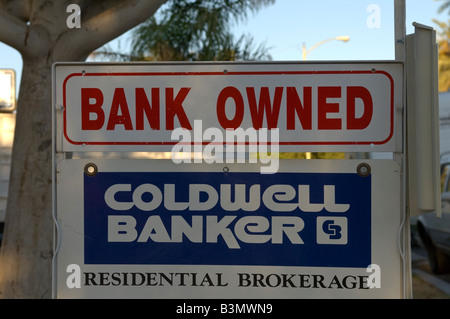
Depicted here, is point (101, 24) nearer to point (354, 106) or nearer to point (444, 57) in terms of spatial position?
point (354, 106)

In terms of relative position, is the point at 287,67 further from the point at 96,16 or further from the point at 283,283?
the point at 96,16

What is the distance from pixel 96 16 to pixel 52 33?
42cm

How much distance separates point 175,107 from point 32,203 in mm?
2963

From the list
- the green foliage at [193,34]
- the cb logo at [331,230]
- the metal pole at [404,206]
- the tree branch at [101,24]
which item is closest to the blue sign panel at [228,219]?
the cb logo at [331,230]

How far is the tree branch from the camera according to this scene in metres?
4.88

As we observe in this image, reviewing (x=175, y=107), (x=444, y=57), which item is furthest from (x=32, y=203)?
(x=444, y=57)

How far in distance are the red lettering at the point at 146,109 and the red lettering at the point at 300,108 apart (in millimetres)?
550

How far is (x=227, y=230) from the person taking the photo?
252 cm

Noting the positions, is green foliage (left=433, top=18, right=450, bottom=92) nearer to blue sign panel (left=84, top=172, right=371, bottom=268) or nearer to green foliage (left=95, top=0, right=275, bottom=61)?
green foliage (left=95, top=0, right=275, bottom=61)

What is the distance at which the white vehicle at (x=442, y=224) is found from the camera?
10.0 m

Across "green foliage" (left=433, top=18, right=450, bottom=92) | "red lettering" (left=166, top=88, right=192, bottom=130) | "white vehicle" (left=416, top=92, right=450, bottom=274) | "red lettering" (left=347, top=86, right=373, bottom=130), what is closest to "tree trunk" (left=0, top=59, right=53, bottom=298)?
"red lettering" (left=166, top=88, right=192, bottom=130)

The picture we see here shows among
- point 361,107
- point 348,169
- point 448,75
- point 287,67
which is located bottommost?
point 348,169

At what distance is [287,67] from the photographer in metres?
2.52

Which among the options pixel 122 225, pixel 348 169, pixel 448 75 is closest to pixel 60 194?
pixel 122 225
